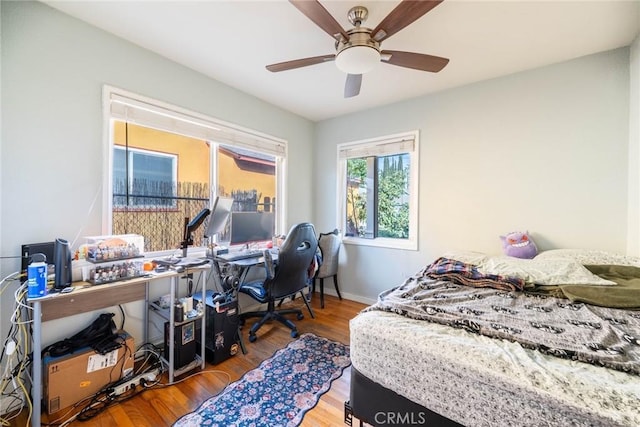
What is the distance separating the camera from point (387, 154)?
3.32m

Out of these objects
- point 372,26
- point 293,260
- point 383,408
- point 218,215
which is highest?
point 372,26

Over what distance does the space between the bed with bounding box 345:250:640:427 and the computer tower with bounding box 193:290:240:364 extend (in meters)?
1.24

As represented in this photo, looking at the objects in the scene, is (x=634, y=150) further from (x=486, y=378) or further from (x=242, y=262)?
(x=242, y=262)

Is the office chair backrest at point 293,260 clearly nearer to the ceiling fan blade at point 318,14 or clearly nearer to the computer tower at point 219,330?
the computer tower at point 219,330

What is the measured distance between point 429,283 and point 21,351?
2.70m

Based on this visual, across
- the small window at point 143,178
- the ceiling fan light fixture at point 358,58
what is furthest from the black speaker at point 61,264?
the ceiling fan light fixture at point 358,58

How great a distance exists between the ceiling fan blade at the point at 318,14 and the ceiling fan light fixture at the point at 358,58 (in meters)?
0.09

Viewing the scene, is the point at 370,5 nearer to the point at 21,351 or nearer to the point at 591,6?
the point at 591,6

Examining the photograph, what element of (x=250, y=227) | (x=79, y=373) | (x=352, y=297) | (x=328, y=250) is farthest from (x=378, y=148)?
(x=79, y=373)

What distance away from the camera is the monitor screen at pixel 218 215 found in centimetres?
233

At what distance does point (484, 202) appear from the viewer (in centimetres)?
268

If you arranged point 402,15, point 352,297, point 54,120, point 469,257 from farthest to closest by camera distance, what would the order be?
point 352,297 < point 469,257 < point 54,120 < point 402,15

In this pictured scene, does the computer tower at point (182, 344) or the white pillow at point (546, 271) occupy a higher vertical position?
the white pillow at point (546, 271)

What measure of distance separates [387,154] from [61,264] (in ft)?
10.5
